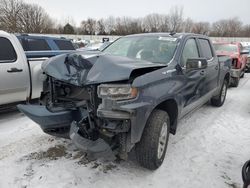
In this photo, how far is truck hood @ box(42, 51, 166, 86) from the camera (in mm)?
2898

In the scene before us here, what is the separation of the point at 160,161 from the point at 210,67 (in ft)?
8.84

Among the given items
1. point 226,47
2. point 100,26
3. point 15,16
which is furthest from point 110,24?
point 226,47

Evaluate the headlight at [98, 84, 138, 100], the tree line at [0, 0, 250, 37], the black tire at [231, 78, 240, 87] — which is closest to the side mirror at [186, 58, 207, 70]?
the headlight at [98, 84, 138, 100]

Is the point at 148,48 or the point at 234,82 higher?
the point at 148,48

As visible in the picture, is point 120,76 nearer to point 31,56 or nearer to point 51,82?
point 51,82

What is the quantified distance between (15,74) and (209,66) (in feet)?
13.1

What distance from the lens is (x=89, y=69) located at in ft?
10.2

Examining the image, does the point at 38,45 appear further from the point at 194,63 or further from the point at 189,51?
the point at 194,63

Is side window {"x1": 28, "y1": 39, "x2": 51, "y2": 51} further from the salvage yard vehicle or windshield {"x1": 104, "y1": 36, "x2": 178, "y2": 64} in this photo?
the salvage yard vehicle

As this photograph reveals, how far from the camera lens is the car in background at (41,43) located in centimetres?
614

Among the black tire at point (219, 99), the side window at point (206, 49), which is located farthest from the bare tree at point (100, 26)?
the side window at point (206, 49)

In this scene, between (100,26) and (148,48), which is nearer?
(148,48)

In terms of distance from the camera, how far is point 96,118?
3016 mm

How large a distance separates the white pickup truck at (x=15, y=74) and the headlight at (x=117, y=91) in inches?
99.4
